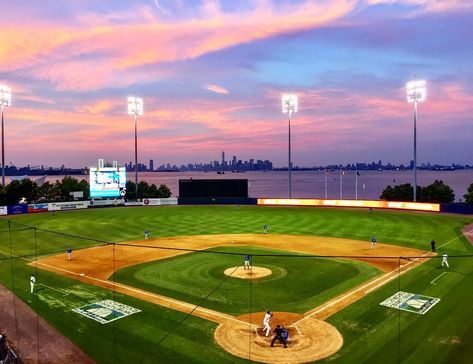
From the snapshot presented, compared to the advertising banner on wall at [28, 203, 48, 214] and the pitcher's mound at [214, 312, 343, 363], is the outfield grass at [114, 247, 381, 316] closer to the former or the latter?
the pitcher's mound at [214, 312, 343, 363]

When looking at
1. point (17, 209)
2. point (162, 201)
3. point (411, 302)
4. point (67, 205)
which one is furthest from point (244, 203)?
point (411, 302)

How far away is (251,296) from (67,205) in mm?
57069

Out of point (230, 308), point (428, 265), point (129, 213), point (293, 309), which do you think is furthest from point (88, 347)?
point (129, 213)

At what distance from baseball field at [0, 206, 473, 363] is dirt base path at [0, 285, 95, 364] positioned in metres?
0.34

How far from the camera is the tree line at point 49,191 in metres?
Result: 71.8

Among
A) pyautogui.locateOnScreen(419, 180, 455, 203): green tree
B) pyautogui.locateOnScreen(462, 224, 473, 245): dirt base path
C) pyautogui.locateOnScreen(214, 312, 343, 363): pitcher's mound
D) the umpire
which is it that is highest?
pyautogui.locateOnScreen(419, 180, 455, 203): green tree

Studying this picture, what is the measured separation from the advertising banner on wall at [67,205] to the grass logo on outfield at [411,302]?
6102 centimetres

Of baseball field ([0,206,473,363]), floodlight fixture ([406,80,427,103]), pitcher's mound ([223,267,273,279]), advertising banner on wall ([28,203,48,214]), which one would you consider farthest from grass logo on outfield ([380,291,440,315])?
advertising banner on wall ([28,203,48,214])

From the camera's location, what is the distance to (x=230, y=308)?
22547 millimetres

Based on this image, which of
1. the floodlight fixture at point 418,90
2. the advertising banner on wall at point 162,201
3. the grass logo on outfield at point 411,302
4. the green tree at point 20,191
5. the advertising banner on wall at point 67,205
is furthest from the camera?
the advertising banner on wall at point 162,201

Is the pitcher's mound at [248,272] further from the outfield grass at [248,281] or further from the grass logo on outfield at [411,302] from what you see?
the grass logo on outfield at [411,302]

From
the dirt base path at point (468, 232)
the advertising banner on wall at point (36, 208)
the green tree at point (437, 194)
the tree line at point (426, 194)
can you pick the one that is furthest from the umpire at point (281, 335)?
the green tree at point (437, 194)

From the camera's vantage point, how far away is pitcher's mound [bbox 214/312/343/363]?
16.8 metres

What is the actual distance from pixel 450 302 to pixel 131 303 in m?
17.9
